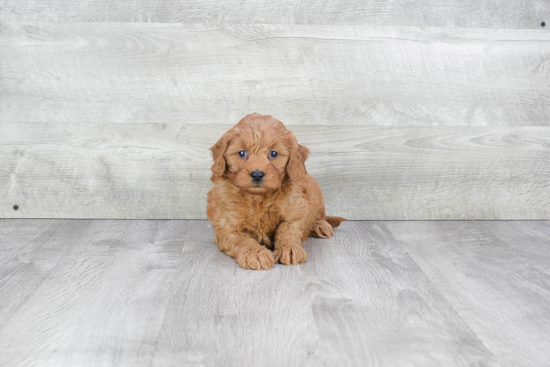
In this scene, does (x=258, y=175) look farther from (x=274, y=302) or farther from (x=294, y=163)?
(x=274, y=302)

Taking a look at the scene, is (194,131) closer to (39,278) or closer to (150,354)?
(39,278)

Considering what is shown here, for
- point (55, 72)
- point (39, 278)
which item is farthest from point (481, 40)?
point (39, 278)

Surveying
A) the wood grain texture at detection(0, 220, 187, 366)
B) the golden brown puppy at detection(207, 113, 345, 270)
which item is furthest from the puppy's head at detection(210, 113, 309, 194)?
the wood grain texture at detection(0, 220, 187, 366)

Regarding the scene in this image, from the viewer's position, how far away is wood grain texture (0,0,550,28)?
2.72 meters

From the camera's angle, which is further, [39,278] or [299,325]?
[39,278]

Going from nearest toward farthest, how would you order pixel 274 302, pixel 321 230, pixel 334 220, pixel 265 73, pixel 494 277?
pixel 274 302 → pixel 494 277 → pixel 321 230 → pixel 334 220 → pixel 265 73

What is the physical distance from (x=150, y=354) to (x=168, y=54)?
5.61 feet

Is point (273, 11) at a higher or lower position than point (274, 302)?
higher

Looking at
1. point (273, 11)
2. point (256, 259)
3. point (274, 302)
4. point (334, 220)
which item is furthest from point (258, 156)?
point (273, 11)

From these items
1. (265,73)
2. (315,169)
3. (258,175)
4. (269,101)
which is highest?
(265,73)

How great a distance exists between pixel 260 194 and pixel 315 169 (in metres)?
0.72

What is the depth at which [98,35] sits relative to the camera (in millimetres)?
2719

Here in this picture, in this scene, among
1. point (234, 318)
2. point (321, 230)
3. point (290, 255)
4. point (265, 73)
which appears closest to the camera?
point (234, 318)

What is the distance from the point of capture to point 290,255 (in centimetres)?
214
